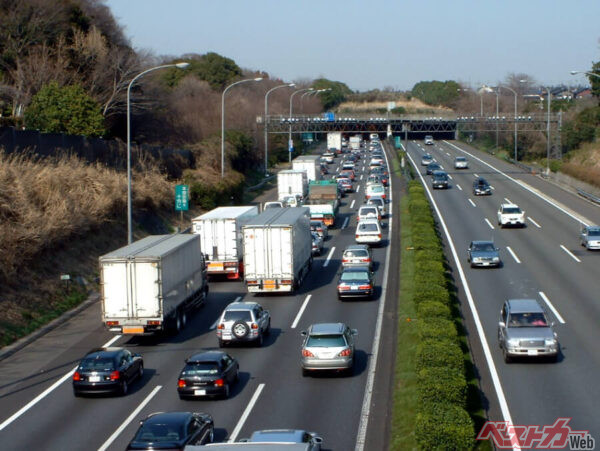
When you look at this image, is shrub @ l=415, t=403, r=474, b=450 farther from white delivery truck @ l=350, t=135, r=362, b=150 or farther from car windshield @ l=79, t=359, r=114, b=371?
white delivery truck @ l=350, t=135, r=362, b=150

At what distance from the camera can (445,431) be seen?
16891 mm

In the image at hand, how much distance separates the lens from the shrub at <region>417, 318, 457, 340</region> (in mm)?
25062

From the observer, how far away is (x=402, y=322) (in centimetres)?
3161

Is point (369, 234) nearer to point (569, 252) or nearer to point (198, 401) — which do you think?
point (569, 252)

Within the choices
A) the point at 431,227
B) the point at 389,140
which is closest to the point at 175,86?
the point at 389,140

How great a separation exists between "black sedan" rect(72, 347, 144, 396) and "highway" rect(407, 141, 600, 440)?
1058 cm

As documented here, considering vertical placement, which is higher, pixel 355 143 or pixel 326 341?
pixel 355 143

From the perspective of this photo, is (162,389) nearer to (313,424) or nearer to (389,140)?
(313,424)

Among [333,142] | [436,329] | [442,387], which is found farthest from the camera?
[333,142]

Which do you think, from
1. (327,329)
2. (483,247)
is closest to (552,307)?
(483,247)

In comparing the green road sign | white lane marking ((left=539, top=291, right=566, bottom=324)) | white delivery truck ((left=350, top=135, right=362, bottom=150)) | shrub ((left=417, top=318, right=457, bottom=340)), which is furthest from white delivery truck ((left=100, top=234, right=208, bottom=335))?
white delivery truck ((left=350, top=135, right=362, bottom=150))

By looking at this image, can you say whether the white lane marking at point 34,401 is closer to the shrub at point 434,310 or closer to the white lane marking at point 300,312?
the white lane marking at point 300,312

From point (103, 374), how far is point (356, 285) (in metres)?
15.0

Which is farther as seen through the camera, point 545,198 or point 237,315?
point 545,198
